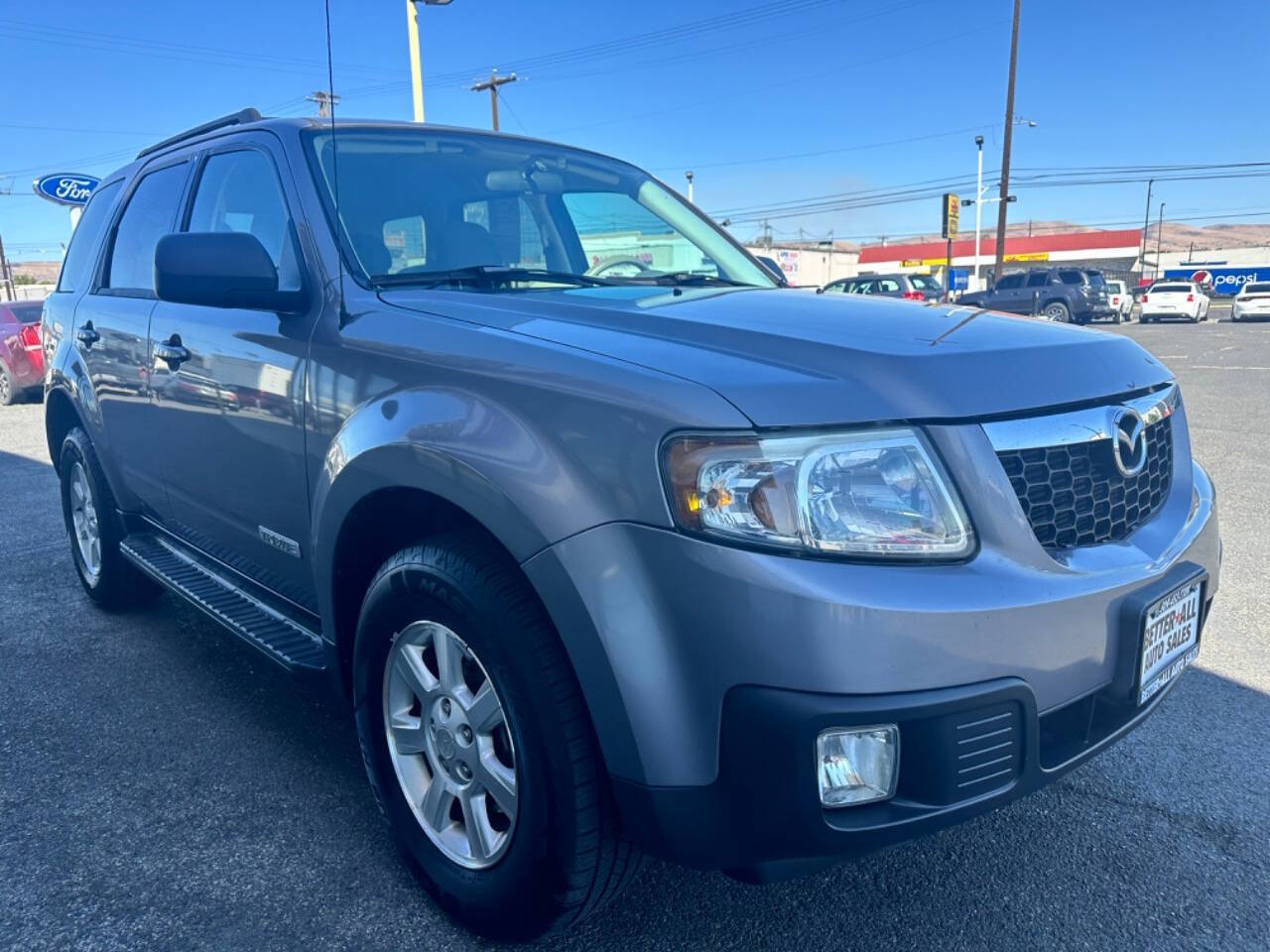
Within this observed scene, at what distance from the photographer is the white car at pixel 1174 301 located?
105 feet

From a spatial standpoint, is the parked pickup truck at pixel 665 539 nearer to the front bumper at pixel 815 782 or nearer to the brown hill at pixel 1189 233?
the front bumper at pixel 815 782

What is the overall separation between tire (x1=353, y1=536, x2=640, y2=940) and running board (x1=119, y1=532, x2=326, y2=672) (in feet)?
1.40

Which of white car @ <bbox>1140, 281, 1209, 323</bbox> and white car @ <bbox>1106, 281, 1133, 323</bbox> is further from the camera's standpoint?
white car @ <bbox>1140, 281, 1209, 323</bbox>

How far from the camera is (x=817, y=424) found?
5.29 ft

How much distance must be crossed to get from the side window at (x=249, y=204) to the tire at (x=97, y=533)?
1299 millimetres

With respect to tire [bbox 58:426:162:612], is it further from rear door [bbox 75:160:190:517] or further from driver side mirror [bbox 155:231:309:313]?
driver side mirror [bbox 155:231:309:313]

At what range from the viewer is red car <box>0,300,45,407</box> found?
1290cm

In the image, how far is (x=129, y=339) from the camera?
3451 millimetres

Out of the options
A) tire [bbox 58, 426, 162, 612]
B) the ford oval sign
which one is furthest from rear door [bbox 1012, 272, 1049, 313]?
tire [bbox 58, 426, 162, 612]

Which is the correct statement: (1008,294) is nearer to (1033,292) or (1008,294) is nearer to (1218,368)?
(1033,292)

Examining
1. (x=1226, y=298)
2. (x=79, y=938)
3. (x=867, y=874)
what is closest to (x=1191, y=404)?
A: (x=867, y=874)

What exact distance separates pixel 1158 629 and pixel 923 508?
0.64 m

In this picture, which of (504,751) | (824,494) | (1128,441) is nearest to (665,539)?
(824,494)

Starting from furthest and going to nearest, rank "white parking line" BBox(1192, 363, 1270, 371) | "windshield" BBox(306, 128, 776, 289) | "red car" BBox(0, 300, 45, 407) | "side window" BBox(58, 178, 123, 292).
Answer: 1. "white parking line" BBox(1192, 363, 1270, 371)
2. "red car" BBox(0, 300, 45, 407)
3. "side window" BBox(58, 178, 123, 292)
4. "windshield" BBox(306, 128, 776, 289)
